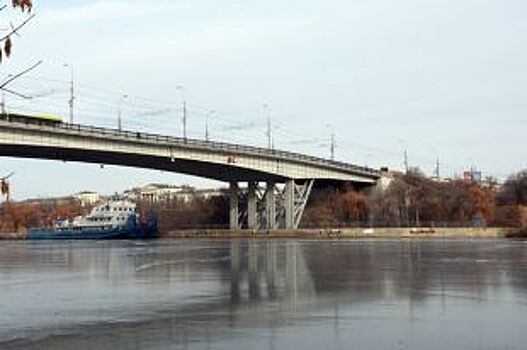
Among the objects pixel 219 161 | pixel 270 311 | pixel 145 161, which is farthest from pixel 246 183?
pixel 270 311

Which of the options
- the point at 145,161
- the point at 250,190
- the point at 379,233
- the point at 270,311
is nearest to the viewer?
the point at 270,311

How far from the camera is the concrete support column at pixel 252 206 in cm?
13162

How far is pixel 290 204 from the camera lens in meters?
125

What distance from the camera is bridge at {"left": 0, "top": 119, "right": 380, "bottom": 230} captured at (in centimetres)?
8971

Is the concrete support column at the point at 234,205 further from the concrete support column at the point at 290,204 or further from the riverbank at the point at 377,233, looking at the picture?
the concrete support column at the point at 290,204

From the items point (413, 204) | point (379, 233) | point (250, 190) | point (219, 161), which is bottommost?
point (379, 233)

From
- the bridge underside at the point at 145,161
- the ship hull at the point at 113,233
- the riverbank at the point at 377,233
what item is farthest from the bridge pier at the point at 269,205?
the ship hull at the point at 113,233

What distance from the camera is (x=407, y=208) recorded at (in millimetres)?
134250

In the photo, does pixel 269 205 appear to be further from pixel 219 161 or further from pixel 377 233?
pixel 377 233

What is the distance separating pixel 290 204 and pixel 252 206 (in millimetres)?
9786

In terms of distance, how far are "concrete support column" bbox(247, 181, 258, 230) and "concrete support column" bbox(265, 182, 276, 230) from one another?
342cm

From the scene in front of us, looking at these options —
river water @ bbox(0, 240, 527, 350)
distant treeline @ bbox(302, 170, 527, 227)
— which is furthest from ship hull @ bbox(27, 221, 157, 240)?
river water @ bbox(0, 240, 527, 350)

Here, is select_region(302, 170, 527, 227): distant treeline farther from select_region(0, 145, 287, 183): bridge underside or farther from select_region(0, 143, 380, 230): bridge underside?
select_region(0, 145, 287, 183): bridge underside

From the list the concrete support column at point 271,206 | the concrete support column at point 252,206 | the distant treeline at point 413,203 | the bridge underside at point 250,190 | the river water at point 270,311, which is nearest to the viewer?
the river water at point 270,311
